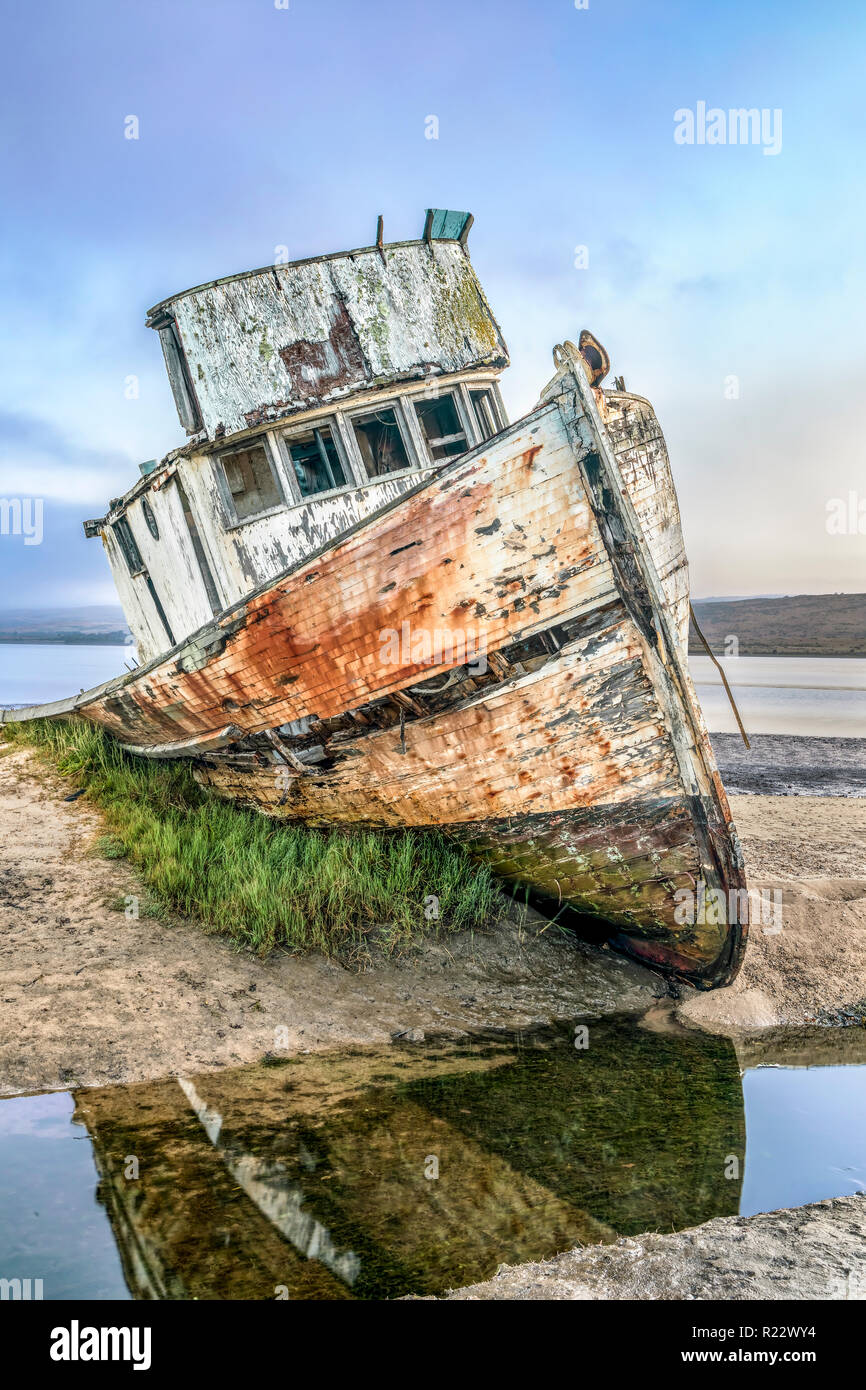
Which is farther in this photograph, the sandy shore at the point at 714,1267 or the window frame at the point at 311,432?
the window frame at the point at 311,432

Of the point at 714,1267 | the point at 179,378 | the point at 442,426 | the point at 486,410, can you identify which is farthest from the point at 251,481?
the point at 714,1267

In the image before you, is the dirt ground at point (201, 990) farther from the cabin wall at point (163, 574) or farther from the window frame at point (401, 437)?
the window frame at point (401, 437)

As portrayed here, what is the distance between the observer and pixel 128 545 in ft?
25.7

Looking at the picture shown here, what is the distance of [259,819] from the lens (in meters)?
6.18

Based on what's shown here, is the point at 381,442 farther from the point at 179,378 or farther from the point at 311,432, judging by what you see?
the point at 179,378

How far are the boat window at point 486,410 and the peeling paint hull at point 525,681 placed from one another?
5.12 ft

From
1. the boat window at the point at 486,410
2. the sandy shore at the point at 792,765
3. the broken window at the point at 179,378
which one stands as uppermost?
the broken window at the point at 179,378

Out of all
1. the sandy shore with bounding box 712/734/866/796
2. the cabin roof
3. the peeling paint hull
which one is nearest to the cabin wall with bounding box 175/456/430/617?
the cabin roof

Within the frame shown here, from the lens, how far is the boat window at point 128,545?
7711 mm

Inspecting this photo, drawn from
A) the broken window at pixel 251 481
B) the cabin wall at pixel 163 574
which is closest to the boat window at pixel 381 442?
A: the broken window at pixel 251 481

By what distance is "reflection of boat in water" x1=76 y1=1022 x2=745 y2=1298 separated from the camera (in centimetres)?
272

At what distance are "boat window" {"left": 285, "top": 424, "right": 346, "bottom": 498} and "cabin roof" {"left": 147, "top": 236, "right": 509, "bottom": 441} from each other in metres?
0.21
